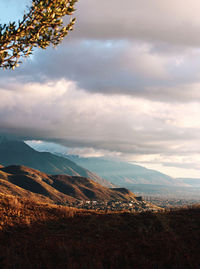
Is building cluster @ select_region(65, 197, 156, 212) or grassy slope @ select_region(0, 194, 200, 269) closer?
grassy slope @ select_region(0, 194, 200, 269)

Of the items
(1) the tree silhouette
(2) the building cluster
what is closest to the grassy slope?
(1) the tree silhouette

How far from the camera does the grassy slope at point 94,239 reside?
1086 cm

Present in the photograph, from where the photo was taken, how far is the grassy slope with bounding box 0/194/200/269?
35.6 feet

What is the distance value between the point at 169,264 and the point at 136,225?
6.75m

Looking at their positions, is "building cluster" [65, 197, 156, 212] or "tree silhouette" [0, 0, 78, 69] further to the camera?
"building cluster" [65, 197, 156, 212]

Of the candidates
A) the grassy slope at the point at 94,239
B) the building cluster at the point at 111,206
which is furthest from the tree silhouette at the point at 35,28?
the building cluster at the point at 111,206

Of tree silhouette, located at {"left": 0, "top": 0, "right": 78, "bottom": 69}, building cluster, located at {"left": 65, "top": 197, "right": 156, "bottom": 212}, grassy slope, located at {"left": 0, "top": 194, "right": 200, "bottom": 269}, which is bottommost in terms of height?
building cluster, located at {"left": 65, "top": 197, "right": 156, "bottom": 212}

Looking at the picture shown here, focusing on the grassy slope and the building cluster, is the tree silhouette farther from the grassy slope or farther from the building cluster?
the building cluster

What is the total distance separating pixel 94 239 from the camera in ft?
48.1

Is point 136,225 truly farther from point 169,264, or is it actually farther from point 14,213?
point 14,213

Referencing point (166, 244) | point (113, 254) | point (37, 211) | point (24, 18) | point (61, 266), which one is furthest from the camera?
point (37, 211)

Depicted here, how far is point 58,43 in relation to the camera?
18.2m

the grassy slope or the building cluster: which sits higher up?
the grassy slope

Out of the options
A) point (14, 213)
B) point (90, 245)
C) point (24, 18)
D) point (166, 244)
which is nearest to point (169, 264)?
point (166, 244)
